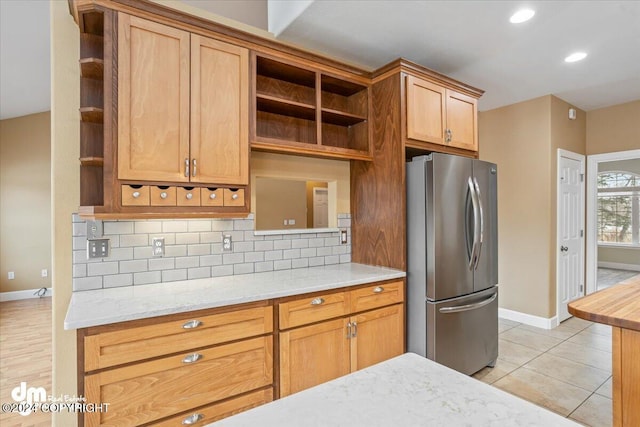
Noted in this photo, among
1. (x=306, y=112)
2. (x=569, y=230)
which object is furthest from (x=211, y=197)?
(x=569, y=230)

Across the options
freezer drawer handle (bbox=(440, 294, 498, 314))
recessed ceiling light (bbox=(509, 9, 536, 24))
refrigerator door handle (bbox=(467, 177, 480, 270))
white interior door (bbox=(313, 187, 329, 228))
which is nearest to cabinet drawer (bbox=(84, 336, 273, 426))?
freezer drawer handle (bbox=(440, 294, 498, 314))

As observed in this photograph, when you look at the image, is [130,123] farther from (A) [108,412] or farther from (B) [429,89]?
(B) [429,89]

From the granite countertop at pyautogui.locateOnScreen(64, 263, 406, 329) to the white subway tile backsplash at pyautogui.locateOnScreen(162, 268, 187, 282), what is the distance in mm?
46

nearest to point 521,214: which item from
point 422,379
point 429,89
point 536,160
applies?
Result: point 536,160

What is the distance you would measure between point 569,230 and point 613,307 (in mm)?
3078

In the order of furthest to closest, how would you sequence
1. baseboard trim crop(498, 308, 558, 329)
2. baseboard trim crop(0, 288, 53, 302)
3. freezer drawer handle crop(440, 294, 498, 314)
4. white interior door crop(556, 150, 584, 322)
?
baseboard trim crop(0, 288, 53, 302) < white interior door crop(556, 150, 584, 322) < baseboard trim crop(498, 308, 558, 329) < freezer drawer handle crop(440, 294, 498, 314)

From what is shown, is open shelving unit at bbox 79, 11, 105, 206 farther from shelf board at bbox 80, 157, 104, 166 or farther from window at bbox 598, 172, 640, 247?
window at bbox 598, 172, 640, 247

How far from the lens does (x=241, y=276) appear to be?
2334 mm

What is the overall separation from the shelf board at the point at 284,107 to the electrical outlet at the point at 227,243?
978 mm

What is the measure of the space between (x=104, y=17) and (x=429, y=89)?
2220 mm

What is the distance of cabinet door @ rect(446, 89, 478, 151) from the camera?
2846 mm

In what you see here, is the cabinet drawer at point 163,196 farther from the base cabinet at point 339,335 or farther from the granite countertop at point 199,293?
the base cabinet at point 339,335

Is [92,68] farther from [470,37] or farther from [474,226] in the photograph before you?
[474,226]

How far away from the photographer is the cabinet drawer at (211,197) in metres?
1.98
